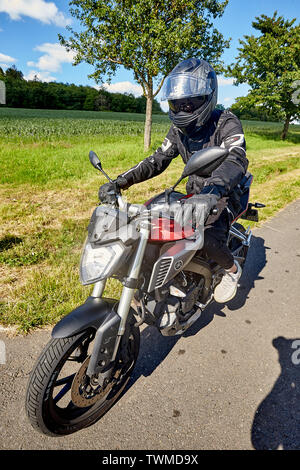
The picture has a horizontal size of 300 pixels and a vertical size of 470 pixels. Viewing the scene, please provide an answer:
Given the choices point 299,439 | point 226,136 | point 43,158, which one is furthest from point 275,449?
point 43,158

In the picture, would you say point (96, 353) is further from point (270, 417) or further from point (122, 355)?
point (270, 417)

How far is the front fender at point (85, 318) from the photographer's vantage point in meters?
1.64

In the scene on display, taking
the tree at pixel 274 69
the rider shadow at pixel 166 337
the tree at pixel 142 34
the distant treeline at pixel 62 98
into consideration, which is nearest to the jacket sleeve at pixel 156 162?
the rider shadow at pixel 166 337

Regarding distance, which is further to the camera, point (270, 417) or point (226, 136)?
point (226, 136)

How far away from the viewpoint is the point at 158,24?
9922 mm

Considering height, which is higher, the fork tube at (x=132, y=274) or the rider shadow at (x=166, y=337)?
the fork tube at (x=132, y=274)

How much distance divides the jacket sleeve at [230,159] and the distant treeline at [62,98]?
64.5 m

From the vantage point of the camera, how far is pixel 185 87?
2.28m

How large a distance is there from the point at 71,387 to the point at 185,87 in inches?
94.7

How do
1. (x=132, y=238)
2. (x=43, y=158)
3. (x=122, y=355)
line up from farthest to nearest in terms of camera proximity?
(x=43, y=158) < (x=122, y=355) < (x=132, y=238)

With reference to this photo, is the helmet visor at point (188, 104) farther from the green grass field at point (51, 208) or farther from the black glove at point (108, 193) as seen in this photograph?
the green grass field at point (51, 208)

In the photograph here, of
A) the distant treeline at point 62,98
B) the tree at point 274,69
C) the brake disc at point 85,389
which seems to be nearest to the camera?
the brake disc at point 85,389

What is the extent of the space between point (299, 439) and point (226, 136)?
2504mm

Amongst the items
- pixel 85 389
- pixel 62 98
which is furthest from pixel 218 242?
pixel 62 98
